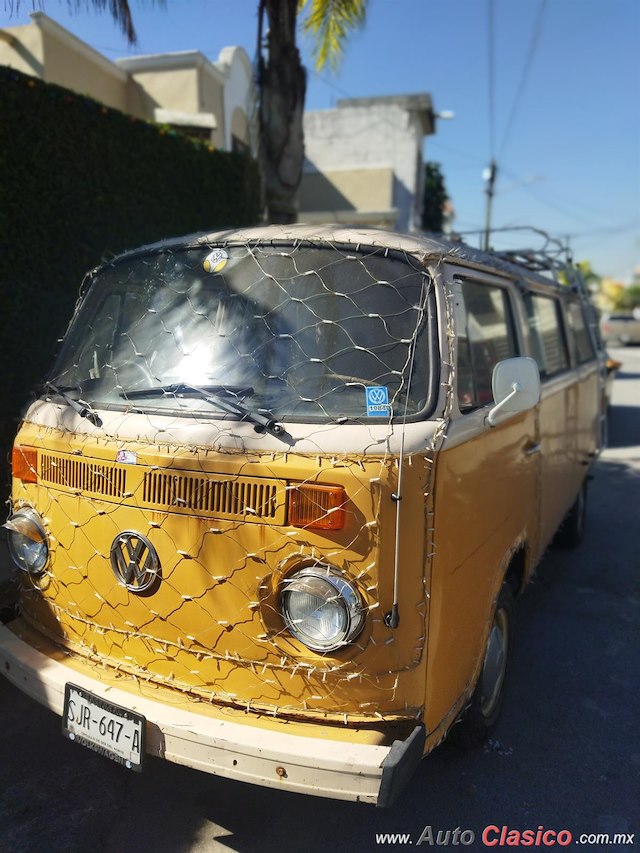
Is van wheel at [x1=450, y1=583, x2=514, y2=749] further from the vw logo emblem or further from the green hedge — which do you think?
the green hedge

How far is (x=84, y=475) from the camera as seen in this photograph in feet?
8.46

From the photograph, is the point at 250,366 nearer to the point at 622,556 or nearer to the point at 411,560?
the point at 411,560

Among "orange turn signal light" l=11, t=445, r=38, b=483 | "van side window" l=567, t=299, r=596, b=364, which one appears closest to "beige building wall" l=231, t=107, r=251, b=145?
"van side window" l=567, t=299, r=596, b=364

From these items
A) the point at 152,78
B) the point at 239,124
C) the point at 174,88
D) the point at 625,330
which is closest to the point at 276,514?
the point at 174,88

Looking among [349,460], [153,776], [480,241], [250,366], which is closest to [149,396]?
[250,366]

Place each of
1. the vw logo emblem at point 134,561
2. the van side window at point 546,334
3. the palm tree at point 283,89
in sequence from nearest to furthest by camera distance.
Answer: the vw logo emblem at point 134,561 → the van side window at point 546,334 → the palm tree at point 283,89

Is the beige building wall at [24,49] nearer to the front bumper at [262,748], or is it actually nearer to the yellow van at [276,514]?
the yellow van at [276,514]

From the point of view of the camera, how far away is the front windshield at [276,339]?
250 cm

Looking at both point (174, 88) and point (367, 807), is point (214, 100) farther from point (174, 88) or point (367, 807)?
point (367, 807)

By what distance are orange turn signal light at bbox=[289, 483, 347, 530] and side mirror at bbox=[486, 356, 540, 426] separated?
793 millimetres

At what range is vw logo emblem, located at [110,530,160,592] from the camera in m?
2.44

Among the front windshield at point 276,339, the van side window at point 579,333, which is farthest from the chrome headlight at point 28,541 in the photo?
the van side window at point 579,333

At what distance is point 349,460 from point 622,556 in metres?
4.48

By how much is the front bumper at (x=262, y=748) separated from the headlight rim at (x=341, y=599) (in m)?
0.28
